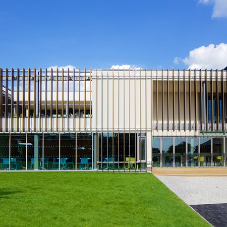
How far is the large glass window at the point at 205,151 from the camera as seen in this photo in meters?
25.5

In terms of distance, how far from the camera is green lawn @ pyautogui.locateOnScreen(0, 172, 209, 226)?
30.8 feet

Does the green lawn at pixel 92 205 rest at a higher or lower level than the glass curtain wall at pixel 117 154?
lower

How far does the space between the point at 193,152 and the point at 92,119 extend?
8568 mm

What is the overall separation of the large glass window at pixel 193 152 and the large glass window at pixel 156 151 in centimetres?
249

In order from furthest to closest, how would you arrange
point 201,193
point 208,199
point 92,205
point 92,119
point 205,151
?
point 205,151
point 92,119
point 201,193
point 208,199
point 92,205

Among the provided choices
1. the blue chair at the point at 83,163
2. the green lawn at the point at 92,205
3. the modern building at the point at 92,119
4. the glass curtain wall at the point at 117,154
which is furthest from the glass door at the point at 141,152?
the green lawn at the point at 92,205

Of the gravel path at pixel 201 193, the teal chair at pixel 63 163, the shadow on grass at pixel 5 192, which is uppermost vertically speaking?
the teal chair at pixel 63 163

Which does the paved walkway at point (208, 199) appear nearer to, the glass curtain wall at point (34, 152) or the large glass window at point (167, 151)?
the large glass window at point (167, 151)

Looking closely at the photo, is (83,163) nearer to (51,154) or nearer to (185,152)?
(51,154)

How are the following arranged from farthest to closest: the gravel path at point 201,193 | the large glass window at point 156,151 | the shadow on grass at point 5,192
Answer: the large glass window at point 156,151, the shadow on grass at point 5,192, the gravel path at point 201,193

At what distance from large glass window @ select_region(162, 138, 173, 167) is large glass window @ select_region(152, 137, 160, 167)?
0.40 m

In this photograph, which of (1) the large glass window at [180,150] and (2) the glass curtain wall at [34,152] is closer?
(2) the glass curtain wall at [34,152]

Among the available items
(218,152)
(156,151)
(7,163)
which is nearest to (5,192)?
(7,163)

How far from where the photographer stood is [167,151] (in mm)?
25641
